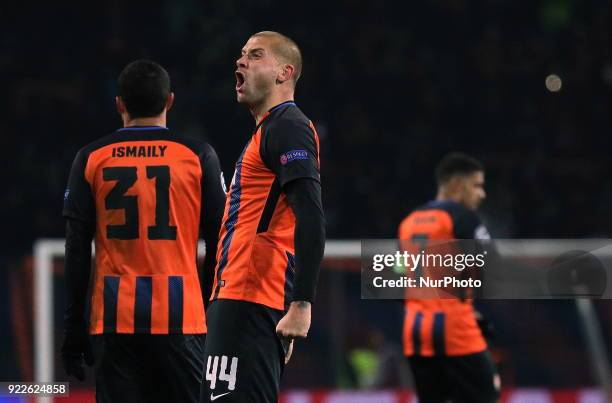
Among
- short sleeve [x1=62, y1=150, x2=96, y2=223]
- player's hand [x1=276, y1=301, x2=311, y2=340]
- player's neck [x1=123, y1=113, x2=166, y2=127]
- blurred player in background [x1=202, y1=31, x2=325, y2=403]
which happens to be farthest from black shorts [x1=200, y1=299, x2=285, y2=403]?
player's neck [x1=123, y1=113, x2=166, y2=127]

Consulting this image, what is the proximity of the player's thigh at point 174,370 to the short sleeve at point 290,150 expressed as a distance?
820mm

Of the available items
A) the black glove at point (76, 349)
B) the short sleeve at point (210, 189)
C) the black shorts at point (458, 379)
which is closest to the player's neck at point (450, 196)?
the black shorts at point (458, 379)

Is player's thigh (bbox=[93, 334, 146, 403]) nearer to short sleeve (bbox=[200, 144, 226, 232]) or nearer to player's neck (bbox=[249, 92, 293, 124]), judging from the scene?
short sleeve (bbox=[200, 144, 226, 232])

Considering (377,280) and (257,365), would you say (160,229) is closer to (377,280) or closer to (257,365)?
(257,365)

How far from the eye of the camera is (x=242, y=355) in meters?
3.54

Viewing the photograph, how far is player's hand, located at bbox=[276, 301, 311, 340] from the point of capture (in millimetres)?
3340

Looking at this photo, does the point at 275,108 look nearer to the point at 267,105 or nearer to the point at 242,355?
the point at 267,105

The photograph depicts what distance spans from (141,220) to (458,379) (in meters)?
3.09

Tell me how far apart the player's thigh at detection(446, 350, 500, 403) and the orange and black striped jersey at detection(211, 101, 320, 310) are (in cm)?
306

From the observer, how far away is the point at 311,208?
3.44m

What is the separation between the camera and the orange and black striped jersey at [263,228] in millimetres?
3598

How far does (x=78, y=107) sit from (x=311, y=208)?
10.6m

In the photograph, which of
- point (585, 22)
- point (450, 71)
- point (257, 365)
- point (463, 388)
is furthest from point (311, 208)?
point (585, 22)

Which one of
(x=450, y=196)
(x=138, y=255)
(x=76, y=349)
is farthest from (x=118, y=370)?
(x=450, y=196)
